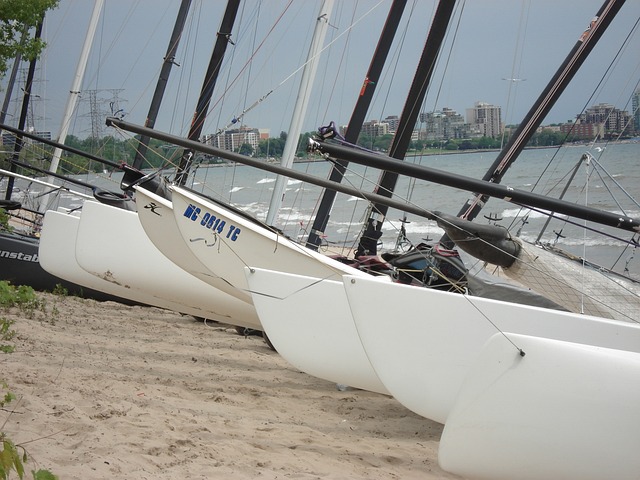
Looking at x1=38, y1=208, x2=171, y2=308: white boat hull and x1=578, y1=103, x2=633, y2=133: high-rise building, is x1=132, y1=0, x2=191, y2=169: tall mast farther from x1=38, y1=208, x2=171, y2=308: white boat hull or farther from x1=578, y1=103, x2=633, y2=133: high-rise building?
x1=578, y1=103, x2=633, y2=133: high-rise building

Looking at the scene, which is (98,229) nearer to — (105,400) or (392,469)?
(105,400)

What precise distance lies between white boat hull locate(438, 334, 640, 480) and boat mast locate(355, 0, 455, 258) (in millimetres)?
2938

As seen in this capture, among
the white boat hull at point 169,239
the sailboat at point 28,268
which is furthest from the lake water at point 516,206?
the sailboat at point 28,268

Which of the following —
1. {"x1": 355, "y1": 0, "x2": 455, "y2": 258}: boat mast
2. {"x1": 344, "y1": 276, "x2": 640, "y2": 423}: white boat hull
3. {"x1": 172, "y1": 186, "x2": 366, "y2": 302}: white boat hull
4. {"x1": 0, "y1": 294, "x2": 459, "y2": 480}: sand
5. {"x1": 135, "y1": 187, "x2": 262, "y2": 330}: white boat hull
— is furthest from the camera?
{"x1": 135, "y1": 187, "x2": 262, "y2": 330}: white boat hull

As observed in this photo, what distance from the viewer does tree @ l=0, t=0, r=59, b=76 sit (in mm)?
10016

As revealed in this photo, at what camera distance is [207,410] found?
5.44 meters

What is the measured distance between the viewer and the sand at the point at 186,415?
418 cm

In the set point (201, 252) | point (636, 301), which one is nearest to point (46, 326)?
point (201, 252)

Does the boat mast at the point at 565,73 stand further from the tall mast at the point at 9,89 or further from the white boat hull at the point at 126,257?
the tall mast at the point at 9,89

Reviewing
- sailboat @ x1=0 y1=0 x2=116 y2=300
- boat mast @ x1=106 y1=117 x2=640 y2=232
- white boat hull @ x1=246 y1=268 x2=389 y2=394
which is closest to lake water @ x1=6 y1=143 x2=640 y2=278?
sailboat @ x1=0 y1=0 x2=116 y2=300

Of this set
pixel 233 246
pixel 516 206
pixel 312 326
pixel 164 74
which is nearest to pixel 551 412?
pixel 312 326

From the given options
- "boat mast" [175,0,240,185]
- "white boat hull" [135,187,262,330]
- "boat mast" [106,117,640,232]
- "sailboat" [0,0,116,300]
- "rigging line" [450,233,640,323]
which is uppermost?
"boat mast" [175,0,240,185]

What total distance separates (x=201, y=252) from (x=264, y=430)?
2.50m

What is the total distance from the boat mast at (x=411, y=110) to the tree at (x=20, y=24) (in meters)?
5.44
